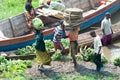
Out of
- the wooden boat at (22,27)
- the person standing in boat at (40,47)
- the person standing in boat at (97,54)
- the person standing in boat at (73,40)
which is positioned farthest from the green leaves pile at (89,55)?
the wooden boat at (22,27)

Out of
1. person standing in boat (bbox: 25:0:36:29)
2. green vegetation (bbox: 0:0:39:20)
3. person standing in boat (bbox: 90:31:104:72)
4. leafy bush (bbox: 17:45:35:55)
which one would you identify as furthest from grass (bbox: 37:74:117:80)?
green vegetation (bbox: 0:0:39:20)

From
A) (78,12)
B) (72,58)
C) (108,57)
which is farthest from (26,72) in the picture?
(108,57)

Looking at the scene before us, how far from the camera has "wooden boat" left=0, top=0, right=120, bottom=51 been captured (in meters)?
14.0

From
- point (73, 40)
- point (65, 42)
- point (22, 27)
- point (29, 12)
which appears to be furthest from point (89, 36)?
point (73, 40)

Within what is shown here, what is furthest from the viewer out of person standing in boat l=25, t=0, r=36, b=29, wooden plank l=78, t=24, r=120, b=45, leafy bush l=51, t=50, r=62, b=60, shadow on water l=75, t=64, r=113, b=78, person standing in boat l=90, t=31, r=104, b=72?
person standing in boat l=25, t=0, r=36, b=29

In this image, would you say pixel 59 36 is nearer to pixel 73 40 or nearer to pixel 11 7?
pixel 73 40

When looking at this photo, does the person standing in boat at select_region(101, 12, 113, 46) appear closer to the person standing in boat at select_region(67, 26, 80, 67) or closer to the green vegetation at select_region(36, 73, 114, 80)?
the person standing in boat at select_region(67, 26, 80, 67)

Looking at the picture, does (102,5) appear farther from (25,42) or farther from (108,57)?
(25,42)

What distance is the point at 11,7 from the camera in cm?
1838

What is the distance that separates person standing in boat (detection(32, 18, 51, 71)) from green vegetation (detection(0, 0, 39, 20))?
5.22 meters

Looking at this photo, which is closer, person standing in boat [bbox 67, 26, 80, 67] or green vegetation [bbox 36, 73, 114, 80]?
green vegetation [bbox 36, 73, 114, 80]

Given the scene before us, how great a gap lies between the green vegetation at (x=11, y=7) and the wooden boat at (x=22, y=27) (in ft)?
5.43

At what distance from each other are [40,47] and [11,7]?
6.56 metres

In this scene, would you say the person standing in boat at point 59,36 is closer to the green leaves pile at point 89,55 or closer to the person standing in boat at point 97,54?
the green leaves pile at point 89,55
